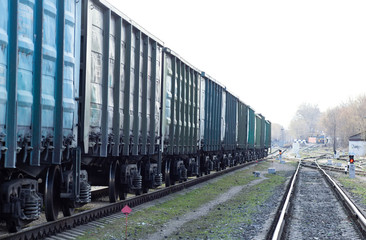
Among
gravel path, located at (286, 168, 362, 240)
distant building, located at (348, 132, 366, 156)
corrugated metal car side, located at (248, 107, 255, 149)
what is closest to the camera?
gravel path, located at (286, 168, 362, 240)

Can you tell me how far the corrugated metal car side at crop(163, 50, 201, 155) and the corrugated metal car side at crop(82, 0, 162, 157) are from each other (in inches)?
77.3

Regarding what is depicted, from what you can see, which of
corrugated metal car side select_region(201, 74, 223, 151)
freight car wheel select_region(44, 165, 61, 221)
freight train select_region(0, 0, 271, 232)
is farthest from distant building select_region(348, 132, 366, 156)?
freight car wheel select_region(44, 165, 61, 221)

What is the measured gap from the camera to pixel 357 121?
358 feet

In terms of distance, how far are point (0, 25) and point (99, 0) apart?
4.17m

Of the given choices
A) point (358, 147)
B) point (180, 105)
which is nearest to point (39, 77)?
point (180, 105)

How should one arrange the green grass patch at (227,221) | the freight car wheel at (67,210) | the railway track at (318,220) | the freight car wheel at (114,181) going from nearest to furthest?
1. the green grass patch at (227,221)
2. the freight car wheel at (67,210)
3. the railway track at (318,220)
4. the freight car wheel at (114,181)

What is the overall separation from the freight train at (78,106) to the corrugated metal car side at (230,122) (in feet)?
35.1

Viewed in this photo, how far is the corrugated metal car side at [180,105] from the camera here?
Result: 1749 cm

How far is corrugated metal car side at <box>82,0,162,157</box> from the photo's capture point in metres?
10.9

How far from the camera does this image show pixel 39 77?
8.37 m

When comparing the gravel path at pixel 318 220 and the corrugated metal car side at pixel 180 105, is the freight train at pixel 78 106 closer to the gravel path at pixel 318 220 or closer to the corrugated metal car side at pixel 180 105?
the corrugated metal car side at pixel 180 105

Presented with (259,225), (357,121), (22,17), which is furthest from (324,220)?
(357,121)

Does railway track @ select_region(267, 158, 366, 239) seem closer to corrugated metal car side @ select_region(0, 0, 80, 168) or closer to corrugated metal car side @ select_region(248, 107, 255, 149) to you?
corrugated metal car side @ select_region(0, 0, 80, 168)

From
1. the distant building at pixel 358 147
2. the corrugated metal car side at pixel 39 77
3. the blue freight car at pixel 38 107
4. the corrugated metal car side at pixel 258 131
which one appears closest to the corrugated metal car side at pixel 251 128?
the corrugated metal car side at pixel 258 131
